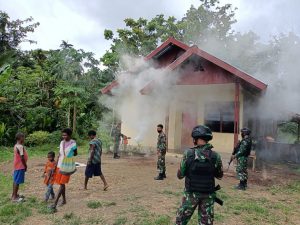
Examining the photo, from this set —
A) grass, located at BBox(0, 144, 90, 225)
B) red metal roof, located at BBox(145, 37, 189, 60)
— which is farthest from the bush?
grass, located at BBox(0, 144, 90, 225)

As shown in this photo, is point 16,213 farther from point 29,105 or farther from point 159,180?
point 29,105

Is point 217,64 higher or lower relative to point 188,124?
higher

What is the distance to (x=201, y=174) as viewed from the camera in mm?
3770

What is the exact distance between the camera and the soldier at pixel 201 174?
148 inches

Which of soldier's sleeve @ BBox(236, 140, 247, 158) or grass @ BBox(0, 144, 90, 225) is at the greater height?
soldier's sleeve @ BBox(236, 140, 247, 158)

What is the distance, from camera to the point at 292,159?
46.8ft

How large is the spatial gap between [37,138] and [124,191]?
8.98 metres

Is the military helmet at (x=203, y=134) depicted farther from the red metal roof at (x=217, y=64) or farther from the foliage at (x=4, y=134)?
the foliage at (x=4, y=134)

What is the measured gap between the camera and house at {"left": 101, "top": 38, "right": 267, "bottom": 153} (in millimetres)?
10894

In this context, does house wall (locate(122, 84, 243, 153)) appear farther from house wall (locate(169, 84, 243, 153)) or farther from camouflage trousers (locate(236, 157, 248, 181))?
camouflage trousers (locate(236, 157, 248, 181))

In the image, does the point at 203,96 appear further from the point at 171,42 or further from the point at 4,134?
the point at 4,134

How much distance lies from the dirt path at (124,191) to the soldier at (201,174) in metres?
1.58

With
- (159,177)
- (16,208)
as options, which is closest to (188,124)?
(159,177)

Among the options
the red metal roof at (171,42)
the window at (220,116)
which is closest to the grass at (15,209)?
the window at (220,116)
